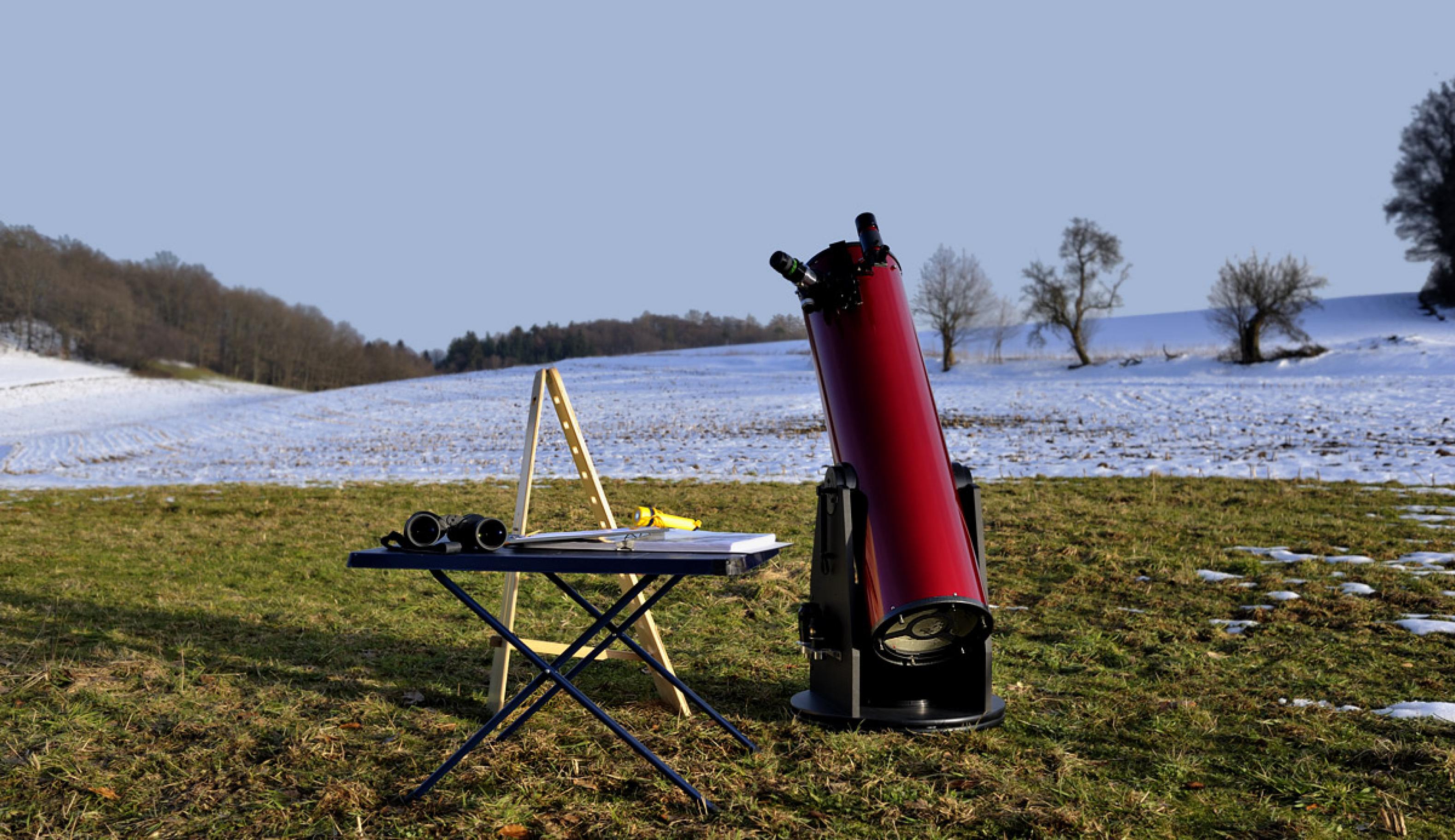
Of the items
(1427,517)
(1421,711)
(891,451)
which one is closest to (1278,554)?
(1427,517)

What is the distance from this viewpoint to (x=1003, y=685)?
4.75 metres

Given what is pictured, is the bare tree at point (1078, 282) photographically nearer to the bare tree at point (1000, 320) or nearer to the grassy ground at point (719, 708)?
the bare tree at point (1000, 320)

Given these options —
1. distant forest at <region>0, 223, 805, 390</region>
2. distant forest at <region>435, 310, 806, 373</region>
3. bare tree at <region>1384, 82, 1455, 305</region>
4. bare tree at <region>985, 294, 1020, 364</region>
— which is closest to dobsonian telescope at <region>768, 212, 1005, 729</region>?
bare tree at <region>985, 294, 1020, 364</region>

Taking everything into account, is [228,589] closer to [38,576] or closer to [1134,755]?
[38,576]

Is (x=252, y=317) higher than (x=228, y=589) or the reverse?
higher

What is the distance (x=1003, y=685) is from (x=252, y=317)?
108 m

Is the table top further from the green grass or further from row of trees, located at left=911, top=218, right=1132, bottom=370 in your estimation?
the green grass

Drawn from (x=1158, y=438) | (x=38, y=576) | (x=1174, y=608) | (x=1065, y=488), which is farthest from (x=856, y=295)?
(x=1158, y=438)

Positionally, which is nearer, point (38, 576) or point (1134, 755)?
point (1134, 755)

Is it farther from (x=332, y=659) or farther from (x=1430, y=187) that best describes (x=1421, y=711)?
(x=1430, y=187)

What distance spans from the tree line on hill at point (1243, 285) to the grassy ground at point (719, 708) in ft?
110

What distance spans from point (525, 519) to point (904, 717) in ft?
5.89

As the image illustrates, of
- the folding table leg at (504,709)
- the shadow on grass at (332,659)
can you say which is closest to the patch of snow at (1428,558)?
the shadow on grass at (332,659)

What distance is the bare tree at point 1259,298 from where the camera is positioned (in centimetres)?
3712
